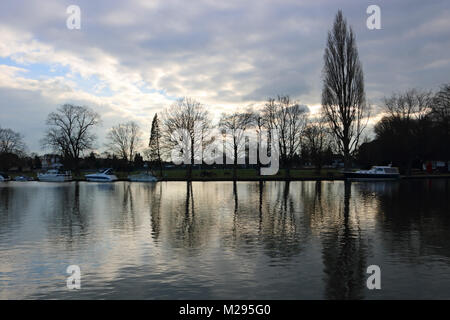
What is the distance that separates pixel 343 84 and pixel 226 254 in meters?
45.7

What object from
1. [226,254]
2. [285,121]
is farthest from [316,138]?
[226,254]

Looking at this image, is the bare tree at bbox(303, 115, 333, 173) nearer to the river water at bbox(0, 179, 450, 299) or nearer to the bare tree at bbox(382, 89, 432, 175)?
the bare tree at bbox(382, 89, 432, 175)

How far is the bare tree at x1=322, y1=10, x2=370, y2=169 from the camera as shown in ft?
165

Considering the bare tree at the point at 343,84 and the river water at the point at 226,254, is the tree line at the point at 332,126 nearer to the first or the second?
the bare tree at the point at 343,84

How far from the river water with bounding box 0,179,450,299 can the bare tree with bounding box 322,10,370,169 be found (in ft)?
114

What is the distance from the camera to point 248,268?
8930 millimetres

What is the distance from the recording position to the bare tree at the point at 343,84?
50.4 metres

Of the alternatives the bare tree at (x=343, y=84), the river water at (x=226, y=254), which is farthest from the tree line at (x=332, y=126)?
the river water at (x=226, y=254)

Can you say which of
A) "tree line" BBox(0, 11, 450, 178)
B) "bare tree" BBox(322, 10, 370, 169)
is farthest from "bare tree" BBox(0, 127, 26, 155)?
"bare tree" BBox(322, 10, 370, 169)

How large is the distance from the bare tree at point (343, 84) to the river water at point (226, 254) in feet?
114

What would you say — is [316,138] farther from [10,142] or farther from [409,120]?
[10,142]
